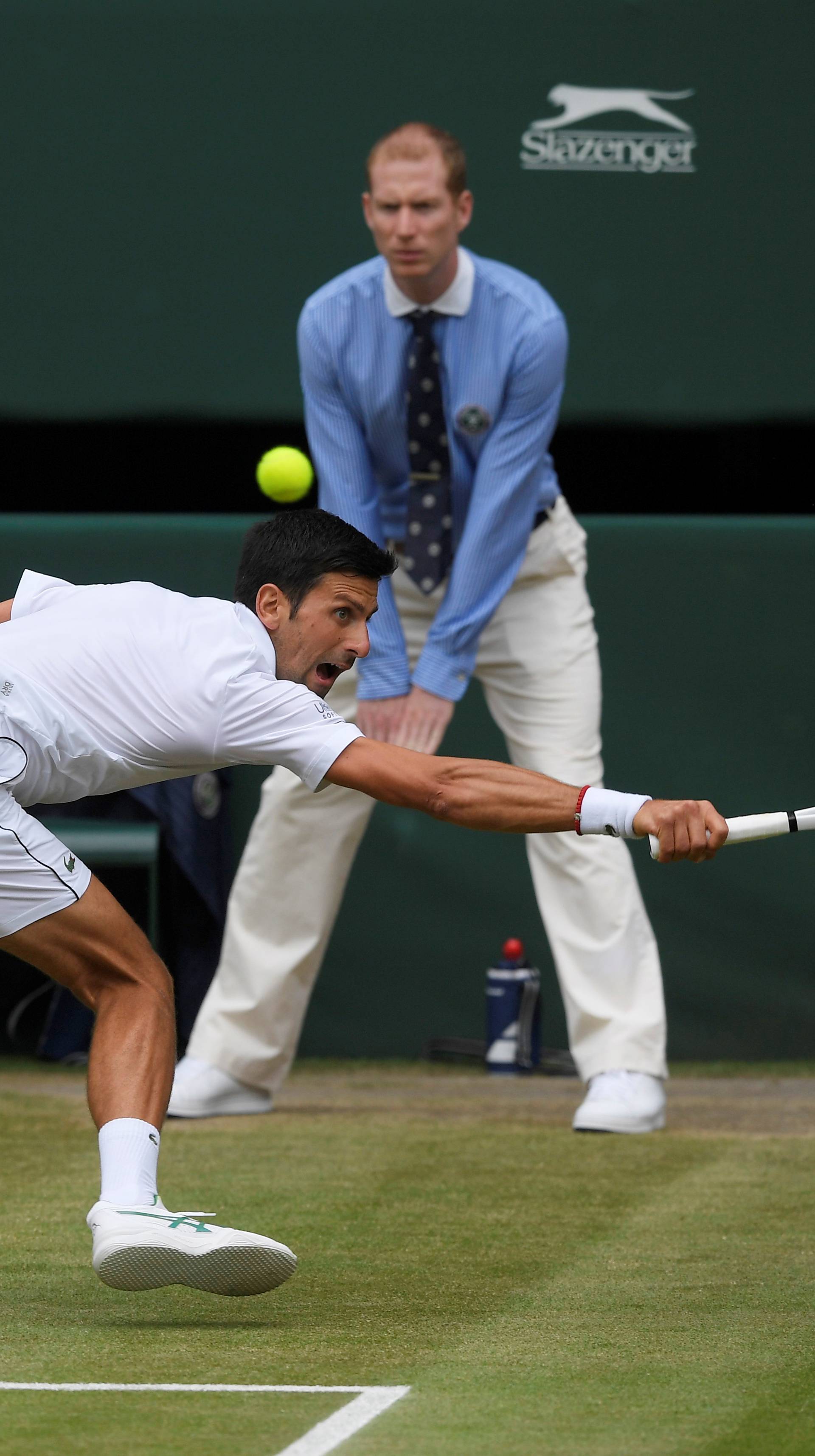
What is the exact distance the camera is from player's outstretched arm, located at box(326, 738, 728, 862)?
330 cm

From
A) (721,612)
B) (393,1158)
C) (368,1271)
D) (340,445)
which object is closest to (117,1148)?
(368,1271)

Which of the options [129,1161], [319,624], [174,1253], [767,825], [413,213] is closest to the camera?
[174,1253]

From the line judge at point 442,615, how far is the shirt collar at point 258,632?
1663mm

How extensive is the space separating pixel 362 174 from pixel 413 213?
1716 millimetres

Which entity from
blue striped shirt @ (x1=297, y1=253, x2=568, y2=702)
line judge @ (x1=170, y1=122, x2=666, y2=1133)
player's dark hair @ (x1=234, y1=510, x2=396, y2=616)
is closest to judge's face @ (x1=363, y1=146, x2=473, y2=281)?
line judge @ (x1=170, y1=122, x2=666, y2=1133)

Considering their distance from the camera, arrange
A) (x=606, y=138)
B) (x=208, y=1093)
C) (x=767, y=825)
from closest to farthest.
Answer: (x=767, y=825), (x=208, y=1093), (x=606, y=138)

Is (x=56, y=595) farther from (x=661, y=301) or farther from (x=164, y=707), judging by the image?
(x=661, y=301)

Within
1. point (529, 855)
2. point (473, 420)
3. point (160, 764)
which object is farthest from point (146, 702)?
point (529, 855)

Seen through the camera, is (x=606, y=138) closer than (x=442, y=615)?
No

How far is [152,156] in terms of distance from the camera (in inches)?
268

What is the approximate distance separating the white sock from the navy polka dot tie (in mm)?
2345

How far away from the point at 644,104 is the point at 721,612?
1590 mm

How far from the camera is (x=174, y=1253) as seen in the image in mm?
3105

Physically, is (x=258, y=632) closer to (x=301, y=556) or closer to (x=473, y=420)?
(x=301, y=556)
